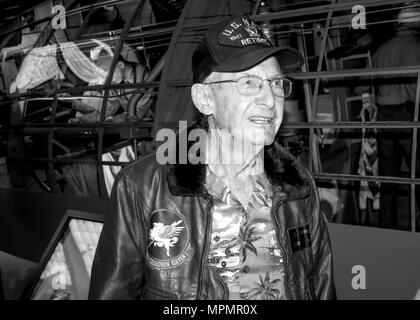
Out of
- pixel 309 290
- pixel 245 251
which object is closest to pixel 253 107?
pixel 245 251

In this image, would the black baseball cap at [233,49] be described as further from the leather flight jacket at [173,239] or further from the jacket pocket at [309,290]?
the jacket pocket at [309,290]

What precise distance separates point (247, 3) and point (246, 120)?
3.02 meters

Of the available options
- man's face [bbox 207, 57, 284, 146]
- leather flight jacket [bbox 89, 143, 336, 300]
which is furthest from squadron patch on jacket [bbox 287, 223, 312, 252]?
man's face [bbox 207, 57, 284, 146]

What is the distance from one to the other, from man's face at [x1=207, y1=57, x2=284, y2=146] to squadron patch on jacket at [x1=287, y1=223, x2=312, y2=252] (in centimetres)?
38

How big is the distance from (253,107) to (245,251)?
1.82ft

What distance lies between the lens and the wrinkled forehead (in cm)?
165

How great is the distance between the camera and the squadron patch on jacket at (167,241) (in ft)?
5.41

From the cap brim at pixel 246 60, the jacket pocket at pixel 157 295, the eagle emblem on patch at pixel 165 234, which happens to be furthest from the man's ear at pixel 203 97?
the jacket pocket at pixel 157 295

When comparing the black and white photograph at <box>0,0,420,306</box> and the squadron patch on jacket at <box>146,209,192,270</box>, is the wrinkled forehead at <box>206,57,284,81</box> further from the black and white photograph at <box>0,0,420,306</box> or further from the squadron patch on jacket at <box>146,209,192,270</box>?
the squadron patch on jacket at <box>146,209,192,270</box>

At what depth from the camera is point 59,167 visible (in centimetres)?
411

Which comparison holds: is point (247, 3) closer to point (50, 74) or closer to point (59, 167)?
point (50, 74)

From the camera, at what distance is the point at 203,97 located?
1.80 metres

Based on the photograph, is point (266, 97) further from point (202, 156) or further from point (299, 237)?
point (299, 237)
